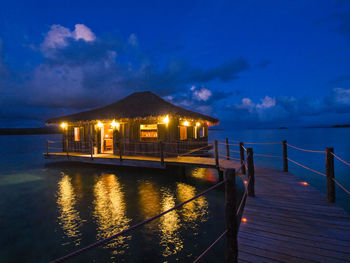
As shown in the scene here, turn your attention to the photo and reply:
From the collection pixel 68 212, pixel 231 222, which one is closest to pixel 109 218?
pixel 68 212

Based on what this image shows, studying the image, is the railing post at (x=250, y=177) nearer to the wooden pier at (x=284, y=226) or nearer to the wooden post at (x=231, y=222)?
the wooden pier at (x=284, y=226)

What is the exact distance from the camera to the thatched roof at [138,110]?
12.1 m

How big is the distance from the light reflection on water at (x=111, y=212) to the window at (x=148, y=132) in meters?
3.94

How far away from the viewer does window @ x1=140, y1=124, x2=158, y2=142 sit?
43.7 feet

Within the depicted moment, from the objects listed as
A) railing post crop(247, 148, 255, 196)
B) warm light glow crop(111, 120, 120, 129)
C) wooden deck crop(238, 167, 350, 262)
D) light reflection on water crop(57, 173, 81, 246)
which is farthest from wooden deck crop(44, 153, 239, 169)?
wooden deck crop(238, 167, 350, 262)

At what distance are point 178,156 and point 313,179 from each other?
34.0ft

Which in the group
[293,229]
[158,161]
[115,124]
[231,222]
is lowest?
[293,229]

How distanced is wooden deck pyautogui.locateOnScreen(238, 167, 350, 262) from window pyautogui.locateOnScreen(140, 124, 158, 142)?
8.69m

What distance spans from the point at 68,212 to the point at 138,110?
7.72 meters

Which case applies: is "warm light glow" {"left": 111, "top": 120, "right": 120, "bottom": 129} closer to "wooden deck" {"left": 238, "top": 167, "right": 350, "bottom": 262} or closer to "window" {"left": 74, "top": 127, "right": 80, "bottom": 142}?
"window" {"left": 74, "top": 127, "right": 80, "bottom": 142}

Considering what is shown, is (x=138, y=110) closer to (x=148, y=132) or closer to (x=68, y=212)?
(x=148, y=132)

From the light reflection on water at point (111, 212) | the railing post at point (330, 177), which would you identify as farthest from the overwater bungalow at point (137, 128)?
the railing post at point (330, 177)

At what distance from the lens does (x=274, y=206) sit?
4984mm

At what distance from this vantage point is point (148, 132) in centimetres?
1366
